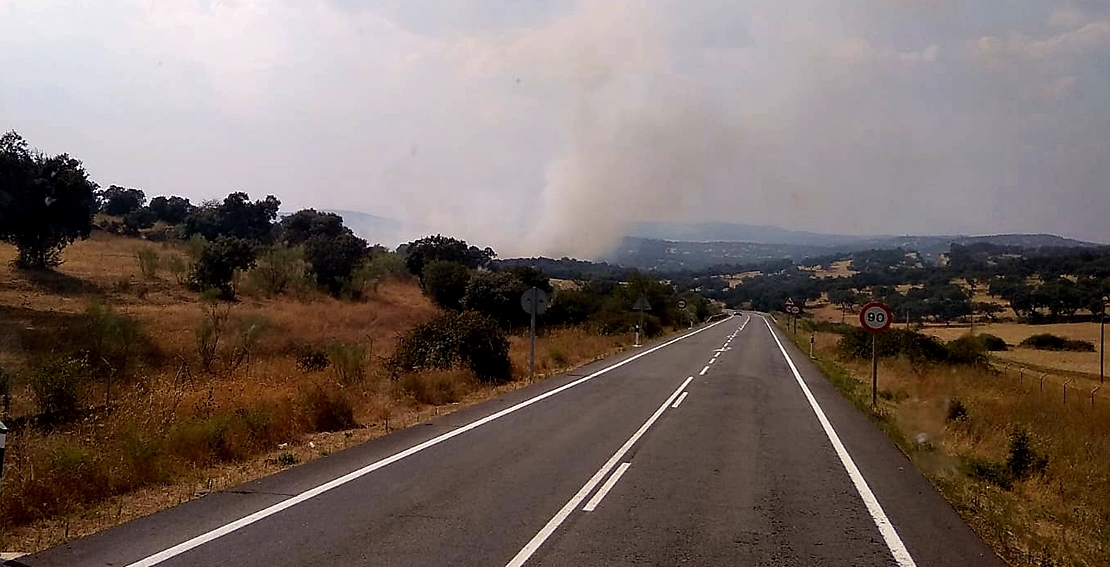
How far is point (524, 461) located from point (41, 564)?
559 cm

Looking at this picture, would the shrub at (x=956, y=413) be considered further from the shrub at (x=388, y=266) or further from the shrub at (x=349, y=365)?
the shrub at (x=388, y=266)

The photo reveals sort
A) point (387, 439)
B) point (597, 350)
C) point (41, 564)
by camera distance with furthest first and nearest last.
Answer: point (597, 350), point (387, 439), point (41, 564)

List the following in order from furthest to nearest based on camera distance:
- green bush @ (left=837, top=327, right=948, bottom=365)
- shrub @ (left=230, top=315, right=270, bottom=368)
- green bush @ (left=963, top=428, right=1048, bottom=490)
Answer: green bush @ (left=837, top=327, right=948, bottom=365) < shrub @ (left=230, top=315, right=270, bottom=368) < green bush @ (left=963, top=428, right=1048, bottom=490)

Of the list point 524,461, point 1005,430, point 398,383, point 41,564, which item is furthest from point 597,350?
point 41,564

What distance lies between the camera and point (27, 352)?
966 inches

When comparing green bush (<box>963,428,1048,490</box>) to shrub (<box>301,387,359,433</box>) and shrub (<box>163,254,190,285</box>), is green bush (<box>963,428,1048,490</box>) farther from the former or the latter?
shrub (<box>163,254,190,285</box>)

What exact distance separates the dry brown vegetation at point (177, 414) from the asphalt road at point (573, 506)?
28.8 inches

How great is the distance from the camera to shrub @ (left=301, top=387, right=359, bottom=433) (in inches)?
518

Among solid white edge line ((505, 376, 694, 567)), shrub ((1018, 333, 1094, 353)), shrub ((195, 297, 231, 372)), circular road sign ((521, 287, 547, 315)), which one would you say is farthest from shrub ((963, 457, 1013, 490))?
shrub ((1018, 333, 1094, 353))

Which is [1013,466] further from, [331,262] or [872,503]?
[331,262]

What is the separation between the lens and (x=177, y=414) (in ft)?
39.2

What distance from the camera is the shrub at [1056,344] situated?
6838cm

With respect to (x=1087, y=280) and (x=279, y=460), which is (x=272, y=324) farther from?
(x=1087, y=280)

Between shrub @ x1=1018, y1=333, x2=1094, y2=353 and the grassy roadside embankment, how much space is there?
5265 cm
